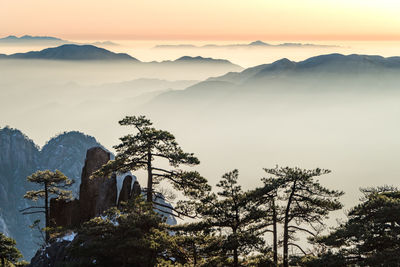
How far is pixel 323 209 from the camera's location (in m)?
27.8

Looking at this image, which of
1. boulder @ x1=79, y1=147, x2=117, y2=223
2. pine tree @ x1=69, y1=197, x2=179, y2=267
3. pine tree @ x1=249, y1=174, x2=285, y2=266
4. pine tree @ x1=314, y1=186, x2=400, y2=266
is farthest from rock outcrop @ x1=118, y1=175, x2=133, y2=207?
pine tree @ x1=314, y1=186, x2=400, y2=266

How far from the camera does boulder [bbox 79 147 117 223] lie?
41.5 m

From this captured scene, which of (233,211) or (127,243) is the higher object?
(233,211)

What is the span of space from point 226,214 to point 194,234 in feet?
10.4

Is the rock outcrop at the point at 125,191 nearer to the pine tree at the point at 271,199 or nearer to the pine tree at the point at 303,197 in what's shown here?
the pine tree at the point at 271,199

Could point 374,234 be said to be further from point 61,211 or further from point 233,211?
point 61,211

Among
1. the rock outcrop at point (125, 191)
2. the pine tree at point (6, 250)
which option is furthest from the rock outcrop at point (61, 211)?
the rock outcrop at point (125, 191)

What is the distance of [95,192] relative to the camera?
42562 mm

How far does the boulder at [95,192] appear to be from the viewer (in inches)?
1635

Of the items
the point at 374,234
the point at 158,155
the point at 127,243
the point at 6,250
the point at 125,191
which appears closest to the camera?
the point at 374,234

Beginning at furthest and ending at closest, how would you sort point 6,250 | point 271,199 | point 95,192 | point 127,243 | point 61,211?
point 61,211 → point 95,192 → point 6,250 → point 271,199 → point 127,243

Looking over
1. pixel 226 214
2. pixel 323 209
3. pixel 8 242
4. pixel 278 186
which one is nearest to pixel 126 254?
pixel 226 214

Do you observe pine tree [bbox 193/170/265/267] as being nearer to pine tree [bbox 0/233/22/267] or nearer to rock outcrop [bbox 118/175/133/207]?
rock outcrop [bbox 118/175/133/207]

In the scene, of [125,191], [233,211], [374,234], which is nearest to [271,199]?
[233,211]
